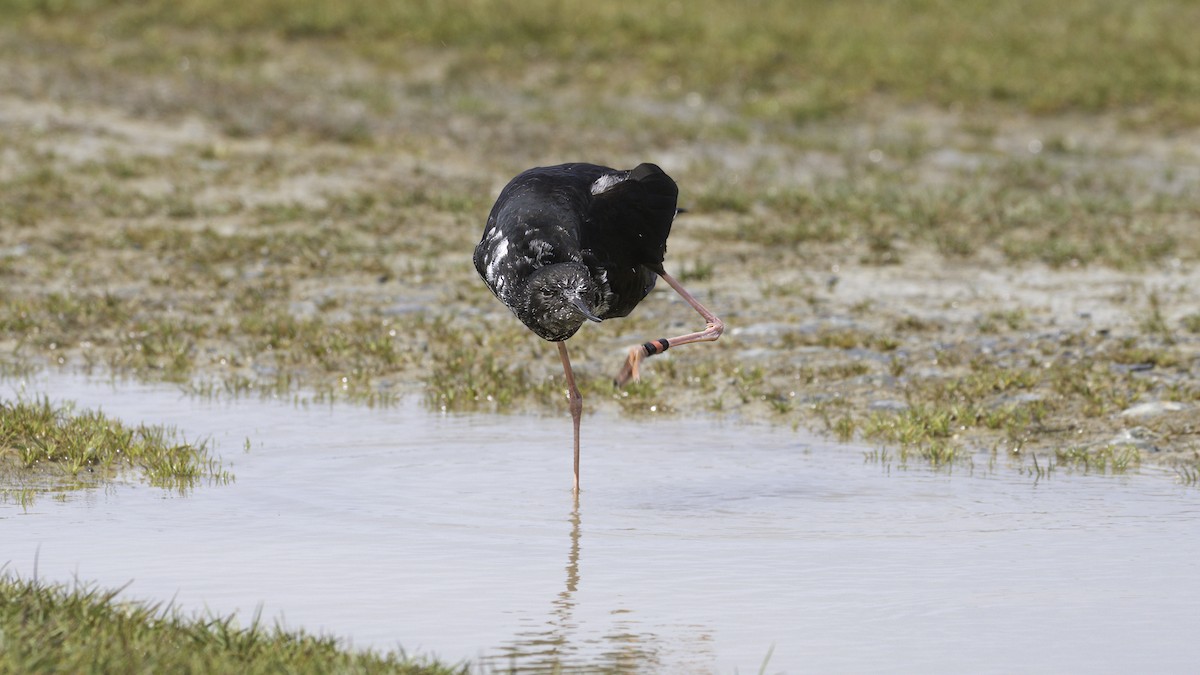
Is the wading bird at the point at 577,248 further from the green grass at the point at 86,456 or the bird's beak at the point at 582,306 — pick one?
the green grass at the point at 86,456

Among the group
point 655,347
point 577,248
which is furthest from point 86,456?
point 655,347

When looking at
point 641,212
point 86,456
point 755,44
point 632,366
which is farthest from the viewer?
point 755,44

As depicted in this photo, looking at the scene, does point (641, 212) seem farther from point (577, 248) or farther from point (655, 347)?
point (577, 248)

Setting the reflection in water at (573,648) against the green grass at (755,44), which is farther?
the green grass at (755,44)

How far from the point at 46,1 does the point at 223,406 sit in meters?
18.1

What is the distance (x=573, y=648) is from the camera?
18.5 ft

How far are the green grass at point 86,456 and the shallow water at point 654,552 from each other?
22 centimetres

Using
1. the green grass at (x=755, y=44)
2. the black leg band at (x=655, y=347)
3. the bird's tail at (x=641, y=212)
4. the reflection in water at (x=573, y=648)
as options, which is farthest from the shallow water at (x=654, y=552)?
the green grass at (x=755, y=44)

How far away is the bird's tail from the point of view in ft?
29.4

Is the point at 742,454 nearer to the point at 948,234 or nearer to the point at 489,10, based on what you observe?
the point at 948,234

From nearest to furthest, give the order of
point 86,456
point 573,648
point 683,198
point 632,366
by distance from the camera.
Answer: point 573,648 < point 86,456 < point 632,366 < point 683,198

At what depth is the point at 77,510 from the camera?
24.5 ft

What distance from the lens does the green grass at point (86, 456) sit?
809 centimetres

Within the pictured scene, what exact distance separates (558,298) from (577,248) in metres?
0.46
